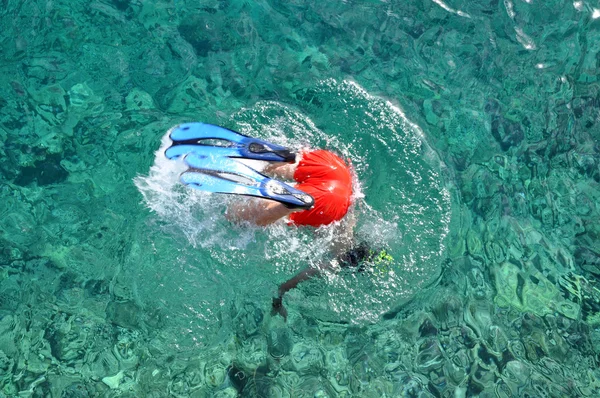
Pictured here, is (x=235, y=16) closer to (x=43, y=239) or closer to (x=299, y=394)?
(x=43, y=239)

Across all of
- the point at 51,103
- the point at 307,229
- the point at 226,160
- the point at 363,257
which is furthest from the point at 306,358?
the point at 51,103

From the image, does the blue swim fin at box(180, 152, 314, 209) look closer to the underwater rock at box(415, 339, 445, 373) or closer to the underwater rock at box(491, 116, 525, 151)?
the underwater rock at box(415, 339, 445, 373)

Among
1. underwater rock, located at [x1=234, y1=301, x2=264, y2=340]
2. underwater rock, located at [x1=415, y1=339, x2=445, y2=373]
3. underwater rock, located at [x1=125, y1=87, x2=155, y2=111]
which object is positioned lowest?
underwater rock, located at [x1=234, y1=301, x2=264, y2=340]

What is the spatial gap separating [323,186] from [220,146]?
1345mm

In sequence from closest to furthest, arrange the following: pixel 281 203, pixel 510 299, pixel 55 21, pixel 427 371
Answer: pixel 281 203, pixel 427 371, pixel 510 299, pixel 55 21

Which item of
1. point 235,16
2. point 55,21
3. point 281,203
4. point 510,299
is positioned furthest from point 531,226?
point 55,21

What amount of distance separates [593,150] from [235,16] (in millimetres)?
5024

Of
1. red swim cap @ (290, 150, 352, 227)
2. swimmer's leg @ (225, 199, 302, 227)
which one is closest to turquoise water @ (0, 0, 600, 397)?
swimmer's leg @ (225, 199, 302, 227)

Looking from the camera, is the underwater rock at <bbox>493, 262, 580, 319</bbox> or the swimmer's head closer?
the swimmer's head

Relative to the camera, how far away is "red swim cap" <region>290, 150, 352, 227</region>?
5.16m

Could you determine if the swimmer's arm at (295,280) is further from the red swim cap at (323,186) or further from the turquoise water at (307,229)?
the red swim cap at (323,186)

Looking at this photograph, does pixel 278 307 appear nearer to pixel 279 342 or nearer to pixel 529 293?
pixel 279 342

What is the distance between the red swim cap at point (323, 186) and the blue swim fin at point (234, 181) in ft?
0.54

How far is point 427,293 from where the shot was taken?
589 cm
